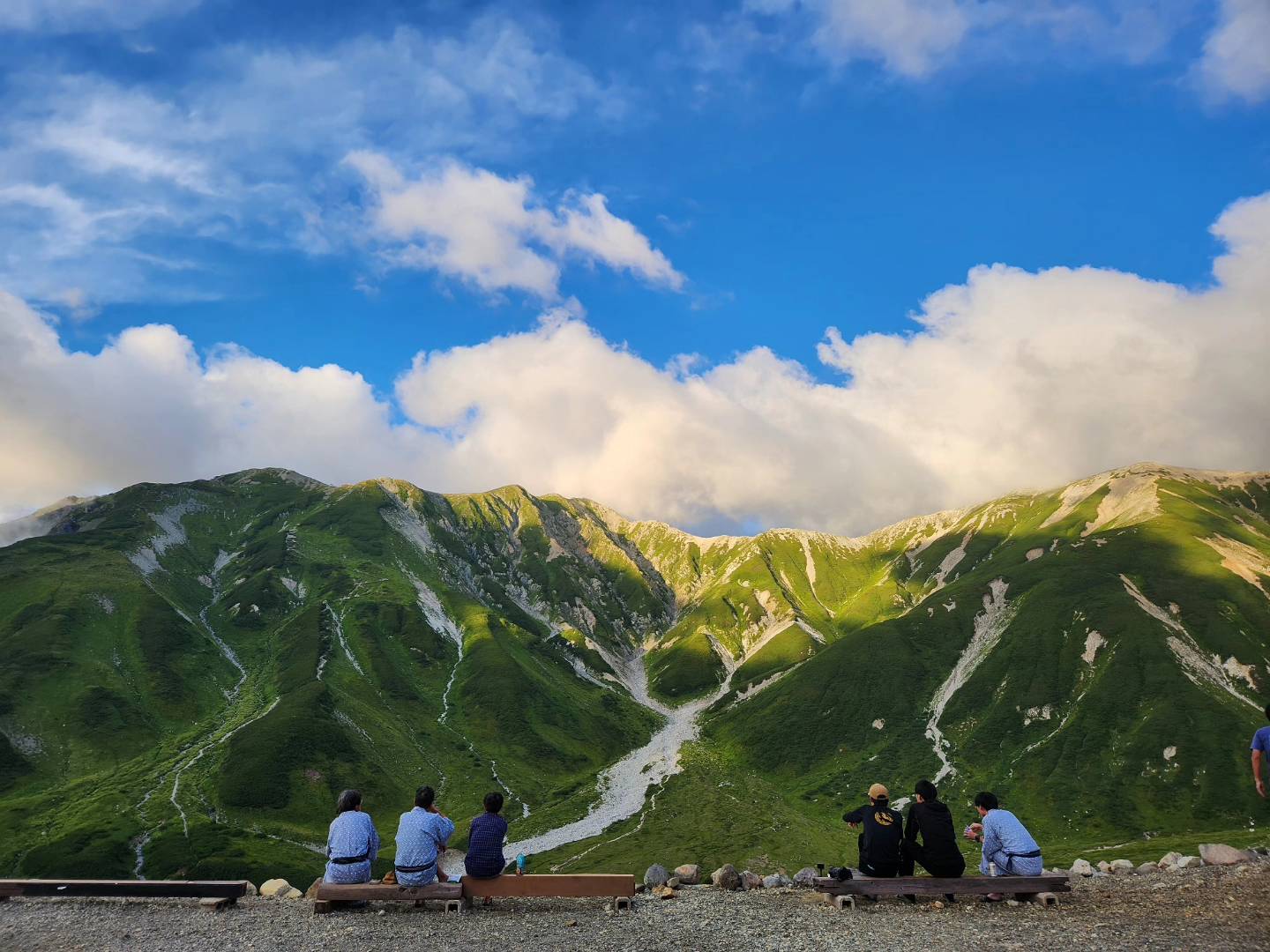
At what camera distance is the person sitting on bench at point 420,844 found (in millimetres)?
20797

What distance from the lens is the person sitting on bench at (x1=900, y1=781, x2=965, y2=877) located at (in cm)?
2045

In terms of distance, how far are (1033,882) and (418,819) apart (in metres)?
18.0

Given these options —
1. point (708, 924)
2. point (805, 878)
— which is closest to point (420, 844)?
point (708, 924)

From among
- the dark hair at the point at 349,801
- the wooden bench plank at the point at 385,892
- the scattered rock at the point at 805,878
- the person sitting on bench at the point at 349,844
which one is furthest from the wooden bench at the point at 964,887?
the dark hair at the point at 349,801

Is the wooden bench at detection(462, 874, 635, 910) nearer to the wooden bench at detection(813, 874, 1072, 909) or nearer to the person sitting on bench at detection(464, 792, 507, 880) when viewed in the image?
the person sitting on bench at detection(464, 792, 507, 880)

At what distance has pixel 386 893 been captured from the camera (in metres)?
21.0

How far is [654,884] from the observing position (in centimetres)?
2523

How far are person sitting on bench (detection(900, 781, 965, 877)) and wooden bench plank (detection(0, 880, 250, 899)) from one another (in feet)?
72.3

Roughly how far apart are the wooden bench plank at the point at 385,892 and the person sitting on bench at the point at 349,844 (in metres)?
0.29

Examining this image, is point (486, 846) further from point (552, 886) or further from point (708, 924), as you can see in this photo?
point (708, 924)

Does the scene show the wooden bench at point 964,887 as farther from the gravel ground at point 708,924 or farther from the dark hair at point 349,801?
the dark hair at point 349,801

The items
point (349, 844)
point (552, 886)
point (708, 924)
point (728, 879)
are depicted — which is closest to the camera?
point (708, 924)

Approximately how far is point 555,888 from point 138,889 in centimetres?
1556

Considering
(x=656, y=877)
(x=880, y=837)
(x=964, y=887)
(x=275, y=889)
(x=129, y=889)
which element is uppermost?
(x=880, y=837)
